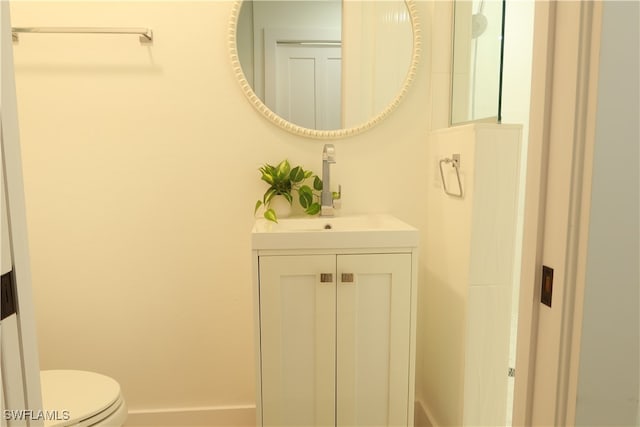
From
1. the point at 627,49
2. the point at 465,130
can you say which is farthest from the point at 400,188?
the point at 627,49

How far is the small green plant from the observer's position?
1.92 meters

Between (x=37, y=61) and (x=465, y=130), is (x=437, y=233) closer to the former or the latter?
(x=465, y=130)

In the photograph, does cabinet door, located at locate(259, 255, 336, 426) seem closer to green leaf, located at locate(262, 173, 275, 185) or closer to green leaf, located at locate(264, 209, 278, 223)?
green leaf, located at locate(264, 209, 278, 223)

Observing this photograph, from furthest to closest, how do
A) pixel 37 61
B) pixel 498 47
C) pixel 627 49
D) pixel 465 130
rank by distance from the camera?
pixel 37 61, pixel 465 130, pixel 498 47, pixel 627 49

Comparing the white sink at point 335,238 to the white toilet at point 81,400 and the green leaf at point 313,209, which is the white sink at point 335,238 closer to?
the green leaf at point 313,209

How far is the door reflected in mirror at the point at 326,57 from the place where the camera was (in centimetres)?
190

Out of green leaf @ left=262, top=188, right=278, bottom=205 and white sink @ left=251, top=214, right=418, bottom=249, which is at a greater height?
green leaf @ left=262, top=188, right=278, bottom=205

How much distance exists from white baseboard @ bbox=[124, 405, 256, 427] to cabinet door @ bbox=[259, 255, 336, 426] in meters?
0.48

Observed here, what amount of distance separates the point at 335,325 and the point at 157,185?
0.91 meters

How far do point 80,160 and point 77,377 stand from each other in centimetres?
82

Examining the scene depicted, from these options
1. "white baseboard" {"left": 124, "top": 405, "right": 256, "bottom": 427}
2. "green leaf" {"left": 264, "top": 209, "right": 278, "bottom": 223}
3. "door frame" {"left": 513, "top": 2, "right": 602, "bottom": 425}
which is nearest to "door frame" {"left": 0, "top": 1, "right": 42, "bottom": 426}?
"door frame" {"left": 513, "top": 2, "right": 602, "bottom": 425}

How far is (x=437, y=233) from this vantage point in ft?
6.45

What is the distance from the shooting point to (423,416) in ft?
6.83

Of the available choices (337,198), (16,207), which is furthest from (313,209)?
(16,207)
